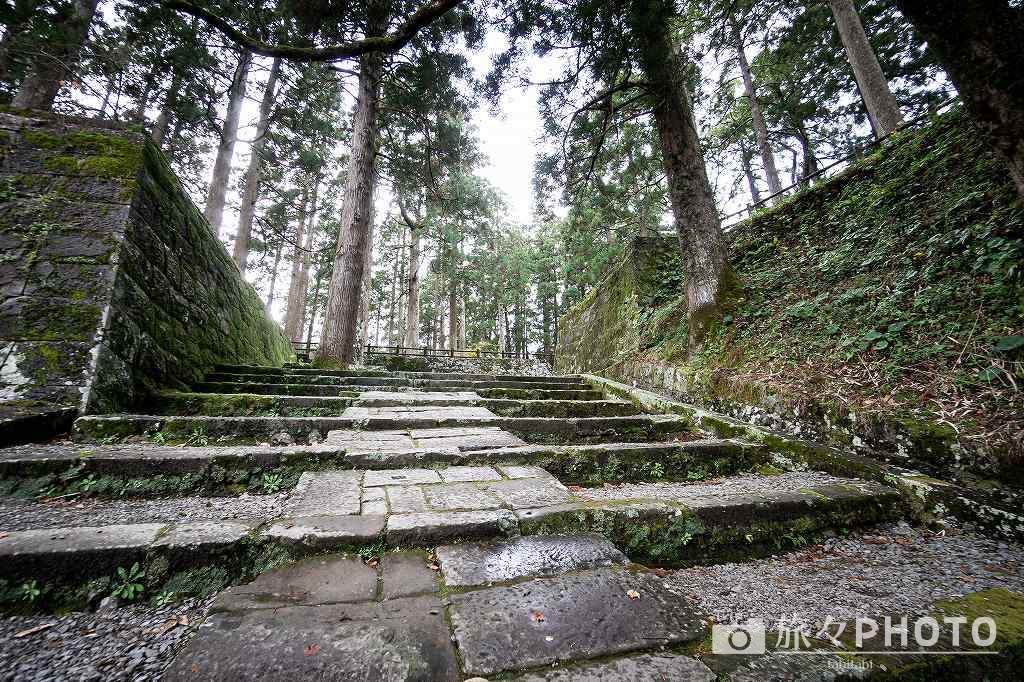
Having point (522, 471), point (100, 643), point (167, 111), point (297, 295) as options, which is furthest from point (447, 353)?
point (100, 643)

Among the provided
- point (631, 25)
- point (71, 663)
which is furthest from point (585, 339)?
point (71, 663)

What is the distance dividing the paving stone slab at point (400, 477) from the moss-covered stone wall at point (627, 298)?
14.6ft

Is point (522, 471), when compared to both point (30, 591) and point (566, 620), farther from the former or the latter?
point (30, 591)

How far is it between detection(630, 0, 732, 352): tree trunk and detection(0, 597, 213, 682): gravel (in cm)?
463

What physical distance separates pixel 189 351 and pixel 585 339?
6.69 m

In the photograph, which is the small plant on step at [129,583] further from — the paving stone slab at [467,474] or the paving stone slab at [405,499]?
the paving stone slab at [467,474]

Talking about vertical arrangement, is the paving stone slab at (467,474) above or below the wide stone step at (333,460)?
below

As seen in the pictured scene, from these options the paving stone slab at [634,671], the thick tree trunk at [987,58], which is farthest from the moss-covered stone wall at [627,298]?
the paving stone slab at [634,671]

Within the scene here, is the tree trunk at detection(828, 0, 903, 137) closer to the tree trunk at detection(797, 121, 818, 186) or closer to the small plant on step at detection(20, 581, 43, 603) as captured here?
the tree trunk at detection(797, 121, 818, 186)

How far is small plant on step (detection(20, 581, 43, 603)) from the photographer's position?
3.76ft

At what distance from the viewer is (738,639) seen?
1108mm

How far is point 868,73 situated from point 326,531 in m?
11.2

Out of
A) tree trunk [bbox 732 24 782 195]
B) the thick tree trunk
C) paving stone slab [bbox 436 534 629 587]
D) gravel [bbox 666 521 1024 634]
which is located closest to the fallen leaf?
paving stone slab [bbox 436 534 629 587]

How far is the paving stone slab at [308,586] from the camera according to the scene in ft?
3.64
